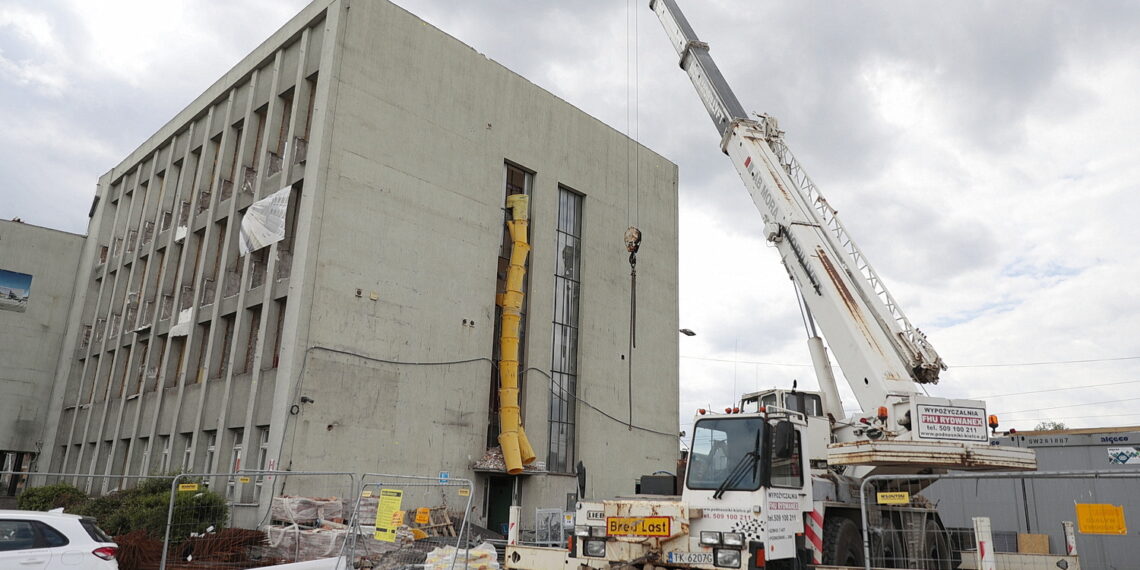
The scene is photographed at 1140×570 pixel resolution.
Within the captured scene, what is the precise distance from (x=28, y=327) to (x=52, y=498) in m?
13.5

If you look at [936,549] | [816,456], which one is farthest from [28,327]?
[936,549]

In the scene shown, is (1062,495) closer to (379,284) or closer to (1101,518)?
(1101,518)

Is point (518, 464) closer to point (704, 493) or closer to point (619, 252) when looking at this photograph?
point (619, 252)

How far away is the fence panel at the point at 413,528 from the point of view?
1133cm

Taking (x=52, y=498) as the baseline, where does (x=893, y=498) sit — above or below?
above

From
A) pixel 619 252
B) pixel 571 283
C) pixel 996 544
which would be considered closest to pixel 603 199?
pixel 619 252

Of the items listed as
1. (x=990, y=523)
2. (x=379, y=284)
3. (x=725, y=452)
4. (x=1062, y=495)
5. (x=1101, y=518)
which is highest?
(x=379, y=284)

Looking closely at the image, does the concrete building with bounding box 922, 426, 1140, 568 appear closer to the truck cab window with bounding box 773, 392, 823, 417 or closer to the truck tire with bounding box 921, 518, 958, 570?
the truck cab window with bounding box 773, 392, 823, 417

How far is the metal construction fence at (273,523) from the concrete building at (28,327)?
13.6 metres

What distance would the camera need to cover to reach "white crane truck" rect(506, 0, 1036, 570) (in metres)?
9.91

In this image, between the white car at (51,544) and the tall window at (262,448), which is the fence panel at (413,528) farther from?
the white car at (51,544)

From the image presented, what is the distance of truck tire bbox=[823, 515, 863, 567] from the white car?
10330mm

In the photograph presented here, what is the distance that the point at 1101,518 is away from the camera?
7469 mm

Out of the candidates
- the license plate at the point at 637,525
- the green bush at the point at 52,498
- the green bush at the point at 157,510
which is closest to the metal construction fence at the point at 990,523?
the license plate at the point at 637,525
